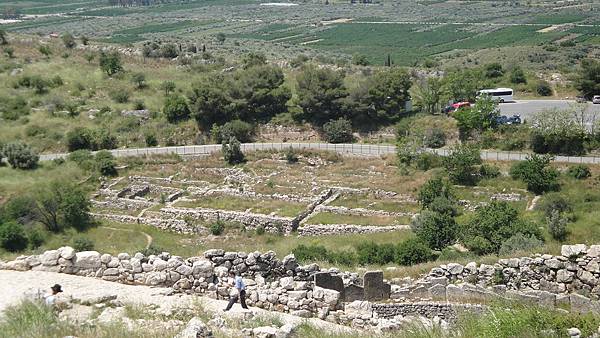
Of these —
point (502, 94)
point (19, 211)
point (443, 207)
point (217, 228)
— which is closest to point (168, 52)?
point (502, 94)

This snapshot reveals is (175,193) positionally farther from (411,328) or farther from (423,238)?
(411,328)

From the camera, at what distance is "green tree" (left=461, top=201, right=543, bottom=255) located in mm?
28953

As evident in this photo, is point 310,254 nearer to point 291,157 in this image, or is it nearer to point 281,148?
point 291,157

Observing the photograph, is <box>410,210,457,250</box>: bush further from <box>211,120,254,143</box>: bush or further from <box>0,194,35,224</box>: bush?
<box>211,120,254,143</box>: bush

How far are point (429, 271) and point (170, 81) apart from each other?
161 ft

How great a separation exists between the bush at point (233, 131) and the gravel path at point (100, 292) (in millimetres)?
35996

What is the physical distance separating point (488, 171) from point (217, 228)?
1760 centimetres

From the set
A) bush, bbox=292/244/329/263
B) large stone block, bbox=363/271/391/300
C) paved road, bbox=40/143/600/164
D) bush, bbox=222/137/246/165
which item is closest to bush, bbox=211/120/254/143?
paved road, bbox=40/143/600/164

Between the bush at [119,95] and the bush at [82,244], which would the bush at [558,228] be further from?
the bush at [119,95]

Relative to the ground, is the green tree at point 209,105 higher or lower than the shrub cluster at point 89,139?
higher

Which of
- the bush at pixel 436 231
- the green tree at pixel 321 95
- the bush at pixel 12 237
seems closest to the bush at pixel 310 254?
the bush at pixel 436 231

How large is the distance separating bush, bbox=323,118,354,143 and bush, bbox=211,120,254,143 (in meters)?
6.33

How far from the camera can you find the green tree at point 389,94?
53781 mm

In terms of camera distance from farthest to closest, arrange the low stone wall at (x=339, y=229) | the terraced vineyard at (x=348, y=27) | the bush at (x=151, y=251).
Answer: the terraced vineyard at (x=348, y=27), the low stone wall at (x=339, y=229), the bush at (x=151, y=251)
